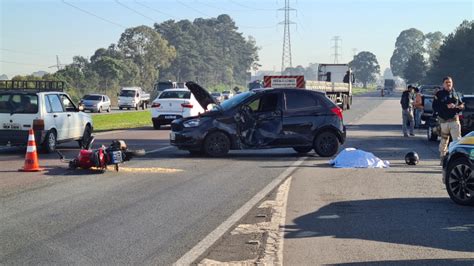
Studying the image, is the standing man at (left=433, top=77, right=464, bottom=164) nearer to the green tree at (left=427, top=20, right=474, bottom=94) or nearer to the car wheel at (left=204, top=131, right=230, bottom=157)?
the car wheel at (left=204, top=131, right=230, bottom=157)

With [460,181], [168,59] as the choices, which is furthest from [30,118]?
[168,59]

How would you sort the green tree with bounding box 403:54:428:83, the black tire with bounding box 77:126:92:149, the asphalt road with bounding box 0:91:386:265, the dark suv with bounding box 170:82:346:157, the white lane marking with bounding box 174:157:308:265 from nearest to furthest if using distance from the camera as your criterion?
the white lane marking with bounding box 174:157:308:265
the asphalt road with bounding box 0:91:386:265
the dark suv with bounding box 170:82:346:157
the black tire with bounding box 77:126:92:149
the green tree with bounding box 403:54:428:83

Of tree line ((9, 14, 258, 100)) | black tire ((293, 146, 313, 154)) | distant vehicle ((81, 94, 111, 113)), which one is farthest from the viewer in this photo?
tree line ((9, 14, 258, 100))

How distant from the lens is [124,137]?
22719 millimetres

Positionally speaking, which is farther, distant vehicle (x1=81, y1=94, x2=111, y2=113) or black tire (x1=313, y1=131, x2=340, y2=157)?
distant vehicle (x1=81, y1=94, x2=111, y2=113)

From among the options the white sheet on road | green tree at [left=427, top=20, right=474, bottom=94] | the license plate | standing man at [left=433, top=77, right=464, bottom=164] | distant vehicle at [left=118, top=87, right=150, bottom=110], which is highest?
green tree at [left=427, top=20, right=474, bottom=94]

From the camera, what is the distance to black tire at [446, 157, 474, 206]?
9.30 m

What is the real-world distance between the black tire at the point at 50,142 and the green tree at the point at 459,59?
72.8m

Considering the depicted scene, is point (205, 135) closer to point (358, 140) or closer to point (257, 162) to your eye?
point (257, 162)

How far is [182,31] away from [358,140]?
104 meters

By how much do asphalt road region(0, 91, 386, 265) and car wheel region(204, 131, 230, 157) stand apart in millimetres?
268

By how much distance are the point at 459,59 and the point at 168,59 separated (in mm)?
44386

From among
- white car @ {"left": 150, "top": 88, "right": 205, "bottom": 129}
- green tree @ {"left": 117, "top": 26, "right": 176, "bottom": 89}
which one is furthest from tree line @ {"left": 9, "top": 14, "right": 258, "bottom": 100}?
white car @ {"left": 150, "top": 88, "right": 205, "bottom": 129}

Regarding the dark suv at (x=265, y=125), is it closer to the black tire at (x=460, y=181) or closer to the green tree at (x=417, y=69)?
the black tire at (x=460, y=181)
